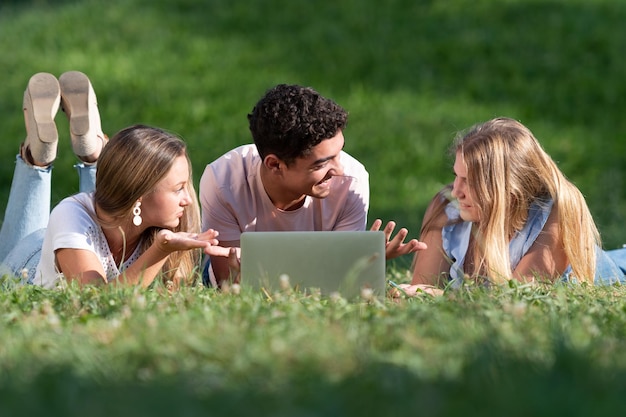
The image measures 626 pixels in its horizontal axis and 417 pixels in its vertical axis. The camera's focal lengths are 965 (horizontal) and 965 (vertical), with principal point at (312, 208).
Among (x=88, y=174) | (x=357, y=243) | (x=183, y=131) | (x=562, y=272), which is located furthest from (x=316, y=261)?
(x=183, y=131)

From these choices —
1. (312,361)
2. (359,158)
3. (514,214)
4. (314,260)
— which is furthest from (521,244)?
(359,158)

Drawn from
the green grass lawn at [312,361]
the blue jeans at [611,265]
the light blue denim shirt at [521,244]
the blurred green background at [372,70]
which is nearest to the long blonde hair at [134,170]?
the green grass lawn at [312,361]

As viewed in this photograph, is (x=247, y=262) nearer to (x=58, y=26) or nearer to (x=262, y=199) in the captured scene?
(x=262, y=199)

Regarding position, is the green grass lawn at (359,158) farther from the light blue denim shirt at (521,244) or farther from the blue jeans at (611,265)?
the blue jeans at (611,265)

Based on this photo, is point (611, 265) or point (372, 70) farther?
point (372, 70)

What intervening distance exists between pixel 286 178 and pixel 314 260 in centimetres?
90

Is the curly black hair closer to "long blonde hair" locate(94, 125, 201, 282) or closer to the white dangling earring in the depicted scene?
"long blonde hair" locate(94, 125, 201, 282)

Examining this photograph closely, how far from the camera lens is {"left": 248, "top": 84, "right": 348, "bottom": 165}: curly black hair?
4734mm

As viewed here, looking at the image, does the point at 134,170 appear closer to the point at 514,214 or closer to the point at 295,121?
the point at 295,121

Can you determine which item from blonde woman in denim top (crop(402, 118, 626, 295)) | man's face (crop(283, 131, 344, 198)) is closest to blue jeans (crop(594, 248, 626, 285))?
blonde woman in denim top (crop(402, 118, 626, 295))

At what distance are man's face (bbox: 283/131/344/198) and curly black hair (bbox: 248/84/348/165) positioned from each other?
0.04 m

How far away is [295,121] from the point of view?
4.73 m

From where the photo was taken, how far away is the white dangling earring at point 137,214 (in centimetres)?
468

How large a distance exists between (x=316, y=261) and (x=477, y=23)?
8.62 meters
